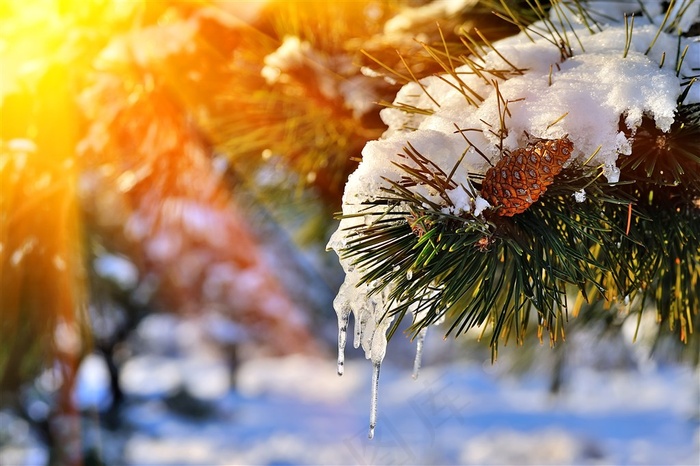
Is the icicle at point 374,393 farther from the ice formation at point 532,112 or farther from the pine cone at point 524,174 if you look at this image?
the pine cone at point 524,174

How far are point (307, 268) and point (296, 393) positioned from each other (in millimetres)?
1028

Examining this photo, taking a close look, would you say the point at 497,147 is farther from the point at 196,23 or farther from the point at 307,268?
the point at 307,268

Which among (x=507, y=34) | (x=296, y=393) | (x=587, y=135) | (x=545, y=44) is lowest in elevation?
(x=296, y=393)

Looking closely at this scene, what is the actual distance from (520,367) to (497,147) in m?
1.09

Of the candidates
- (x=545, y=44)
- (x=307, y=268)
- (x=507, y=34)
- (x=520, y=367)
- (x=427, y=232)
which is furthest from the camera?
(x=307, y=268)

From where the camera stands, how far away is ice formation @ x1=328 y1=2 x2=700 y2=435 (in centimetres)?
43

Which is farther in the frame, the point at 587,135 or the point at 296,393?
the point at 296,393

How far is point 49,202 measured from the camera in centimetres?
96

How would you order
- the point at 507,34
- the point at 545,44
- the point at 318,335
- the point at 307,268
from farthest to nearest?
1. the point at 318,335
2. the point at 307,268
3. the point at 507,34
4. the point at 545,44

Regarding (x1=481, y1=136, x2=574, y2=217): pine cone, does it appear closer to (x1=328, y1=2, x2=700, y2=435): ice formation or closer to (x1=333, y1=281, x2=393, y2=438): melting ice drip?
(x1=328, y1=2, x2=700, y2=435): ice formation

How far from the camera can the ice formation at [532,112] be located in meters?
0.43

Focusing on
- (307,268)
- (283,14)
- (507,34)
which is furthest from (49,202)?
(307,268)

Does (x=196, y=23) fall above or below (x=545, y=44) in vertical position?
above

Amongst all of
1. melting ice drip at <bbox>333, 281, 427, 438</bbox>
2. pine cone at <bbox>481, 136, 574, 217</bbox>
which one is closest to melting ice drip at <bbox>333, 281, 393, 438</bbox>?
melting ice drip at <bbox>333, 281, 427, 438</bbox>
